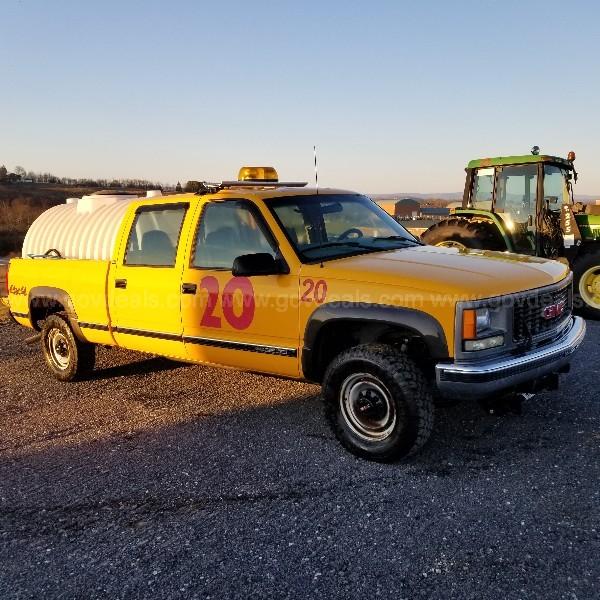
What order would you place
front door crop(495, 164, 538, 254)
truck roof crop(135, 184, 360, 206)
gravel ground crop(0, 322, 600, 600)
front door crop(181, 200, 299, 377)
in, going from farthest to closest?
front door crop(495, 164, 538, 254) < truck roof crop(135, 184, 360, 206) < front door crop(181, 200, 299, 377) < gravel ground crop(0, 322, 600, 600)

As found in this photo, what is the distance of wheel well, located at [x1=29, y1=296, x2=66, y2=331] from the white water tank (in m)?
0.53

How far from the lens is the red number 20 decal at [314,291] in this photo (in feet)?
13.5

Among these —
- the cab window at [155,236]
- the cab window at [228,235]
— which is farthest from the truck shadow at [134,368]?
the cab window at [228,235]

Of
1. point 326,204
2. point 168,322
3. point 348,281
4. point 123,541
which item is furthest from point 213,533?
point 326,204

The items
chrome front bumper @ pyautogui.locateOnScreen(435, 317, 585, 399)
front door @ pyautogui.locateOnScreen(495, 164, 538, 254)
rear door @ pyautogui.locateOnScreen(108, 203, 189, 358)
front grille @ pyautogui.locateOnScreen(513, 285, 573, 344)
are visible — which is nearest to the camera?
chrome front bumper @ pyautogui.locateOnScreen(435, 317, 585, 399)

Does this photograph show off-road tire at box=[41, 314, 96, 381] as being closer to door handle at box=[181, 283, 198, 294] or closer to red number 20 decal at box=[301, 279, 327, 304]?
door handle at box=[181, 283, 198, 294]

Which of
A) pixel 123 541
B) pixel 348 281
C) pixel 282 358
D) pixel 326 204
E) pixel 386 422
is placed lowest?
pixel 123 541

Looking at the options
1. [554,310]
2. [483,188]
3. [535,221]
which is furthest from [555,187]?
[554,310]

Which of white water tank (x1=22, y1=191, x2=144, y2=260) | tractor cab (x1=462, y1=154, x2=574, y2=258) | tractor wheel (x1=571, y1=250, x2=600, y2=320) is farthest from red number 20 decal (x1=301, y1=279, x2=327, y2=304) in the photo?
tractor wheel (x1=571, y1=250, x2=600, y2=320)

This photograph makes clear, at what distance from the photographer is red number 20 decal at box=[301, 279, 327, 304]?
4109 mm

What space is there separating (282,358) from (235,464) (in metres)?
0.84

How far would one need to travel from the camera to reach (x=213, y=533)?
3178 millimetres

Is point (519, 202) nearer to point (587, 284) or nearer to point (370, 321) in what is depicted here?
point (587, 284)

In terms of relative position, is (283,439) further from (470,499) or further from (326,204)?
(326,204)
